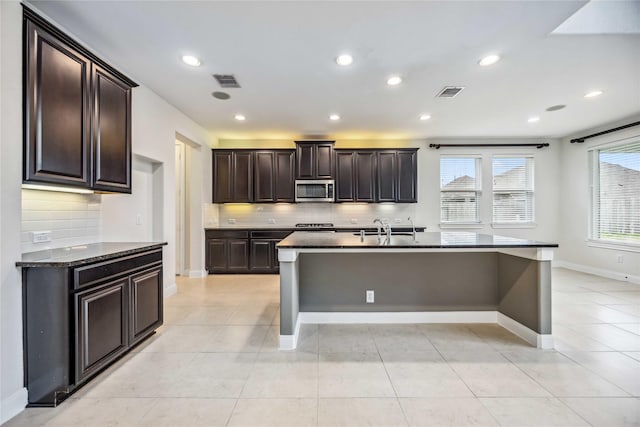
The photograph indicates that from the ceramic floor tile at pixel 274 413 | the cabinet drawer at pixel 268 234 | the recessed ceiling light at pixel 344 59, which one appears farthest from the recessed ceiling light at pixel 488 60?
the cabinet drawer at pixel 268 234

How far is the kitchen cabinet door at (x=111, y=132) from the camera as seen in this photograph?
238 cm

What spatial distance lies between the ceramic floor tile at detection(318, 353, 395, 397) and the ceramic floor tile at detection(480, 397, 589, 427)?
24.6 inches

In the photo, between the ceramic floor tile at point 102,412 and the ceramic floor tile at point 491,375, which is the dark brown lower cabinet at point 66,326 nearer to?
the ceramic floor tile at point 102,412

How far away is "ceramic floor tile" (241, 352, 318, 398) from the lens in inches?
78.0

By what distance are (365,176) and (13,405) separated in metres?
5.35

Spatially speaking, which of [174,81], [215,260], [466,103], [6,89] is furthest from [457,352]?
[215,260]

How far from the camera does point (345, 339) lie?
2801mm

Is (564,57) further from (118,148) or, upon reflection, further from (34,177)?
(34,177)

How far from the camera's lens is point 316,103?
165 inches

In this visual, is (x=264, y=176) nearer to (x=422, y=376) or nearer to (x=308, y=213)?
(x=308, y=213)

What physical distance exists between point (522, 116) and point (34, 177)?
6150mm

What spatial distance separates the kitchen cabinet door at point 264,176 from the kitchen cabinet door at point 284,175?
0.26ft

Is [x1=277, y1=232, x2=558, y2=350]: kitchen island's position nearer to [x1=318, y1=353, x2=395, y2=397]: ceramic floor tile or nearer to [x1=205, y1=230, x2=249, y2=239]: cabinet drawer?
[x1=318, y1=353, x2=395, y2=397]: ceramic floor tile

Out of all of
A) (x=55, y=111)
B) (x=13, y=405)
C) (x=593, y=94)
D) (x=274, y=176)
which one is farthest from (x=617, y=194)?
(x=13, y=405)
